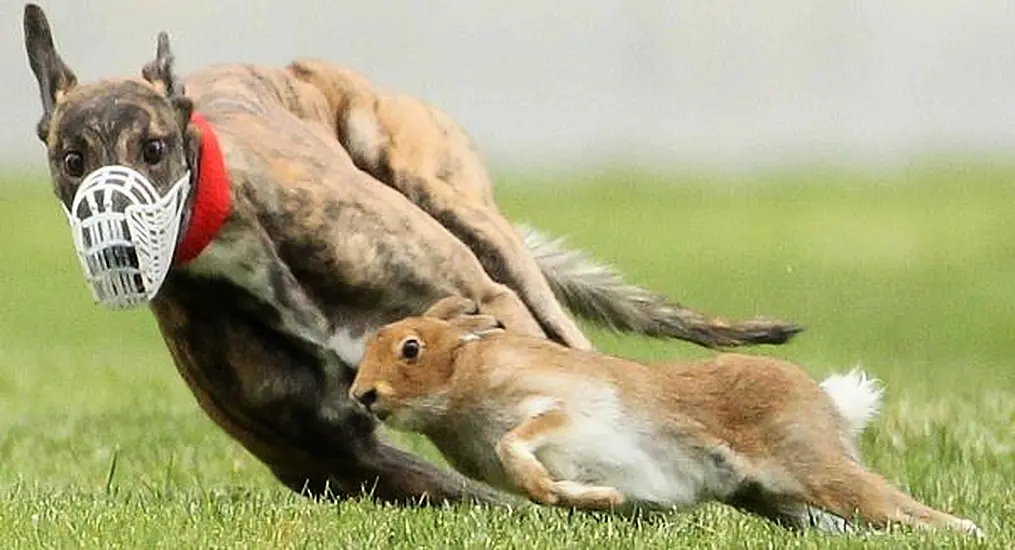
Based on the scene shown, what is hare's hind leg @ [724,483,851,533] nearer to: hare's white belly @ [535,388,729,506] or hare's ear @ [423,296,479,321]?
hare's white belly @ [535,388,729,506]

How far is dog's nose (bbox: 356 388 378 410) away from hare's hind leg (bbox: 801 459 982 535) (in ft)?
3.17

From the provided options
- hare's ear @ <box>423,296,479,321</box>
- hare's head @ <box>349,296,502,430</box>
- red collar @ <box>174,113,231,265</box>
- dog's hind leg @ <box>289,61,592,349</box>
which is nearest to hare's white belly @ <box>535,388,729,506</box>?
hare's head @ <box>349,296,502,430</box>

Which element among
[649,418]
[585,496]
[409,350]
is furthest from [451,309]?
[585,496]

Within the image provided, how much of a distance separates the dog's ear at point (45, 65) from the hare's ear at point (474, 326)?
1.05 meters

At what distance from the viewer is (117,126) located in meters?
5.73

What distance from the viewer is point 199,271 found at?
6.14m

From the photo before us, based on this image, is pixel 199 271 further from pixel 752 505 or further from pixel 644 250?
pixel 644 250

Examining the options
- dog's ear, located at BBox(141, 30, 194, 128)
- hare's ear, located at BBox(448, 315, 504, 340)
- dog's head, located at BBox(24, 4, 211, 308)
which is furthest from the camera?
dog's ear, located at BBox(141, 30, 194, 128)

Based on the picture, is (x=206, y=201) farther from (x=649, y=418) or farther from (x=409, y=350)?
(x=649, y=418)

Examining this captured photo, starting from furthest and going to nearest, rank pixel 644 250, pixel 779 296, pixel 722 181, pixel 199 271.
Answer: pixel 722 181, pixel 644 250, pixel 779 296, pixel 199 271

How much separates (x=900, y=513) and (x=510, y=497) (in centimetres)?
109

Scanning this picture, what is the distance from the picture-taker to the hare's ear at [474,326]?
19.2 feet

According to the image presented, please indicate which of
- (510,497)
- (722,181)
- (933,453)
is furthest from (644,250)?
(510,497)

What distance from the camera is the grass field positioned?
222 inches
